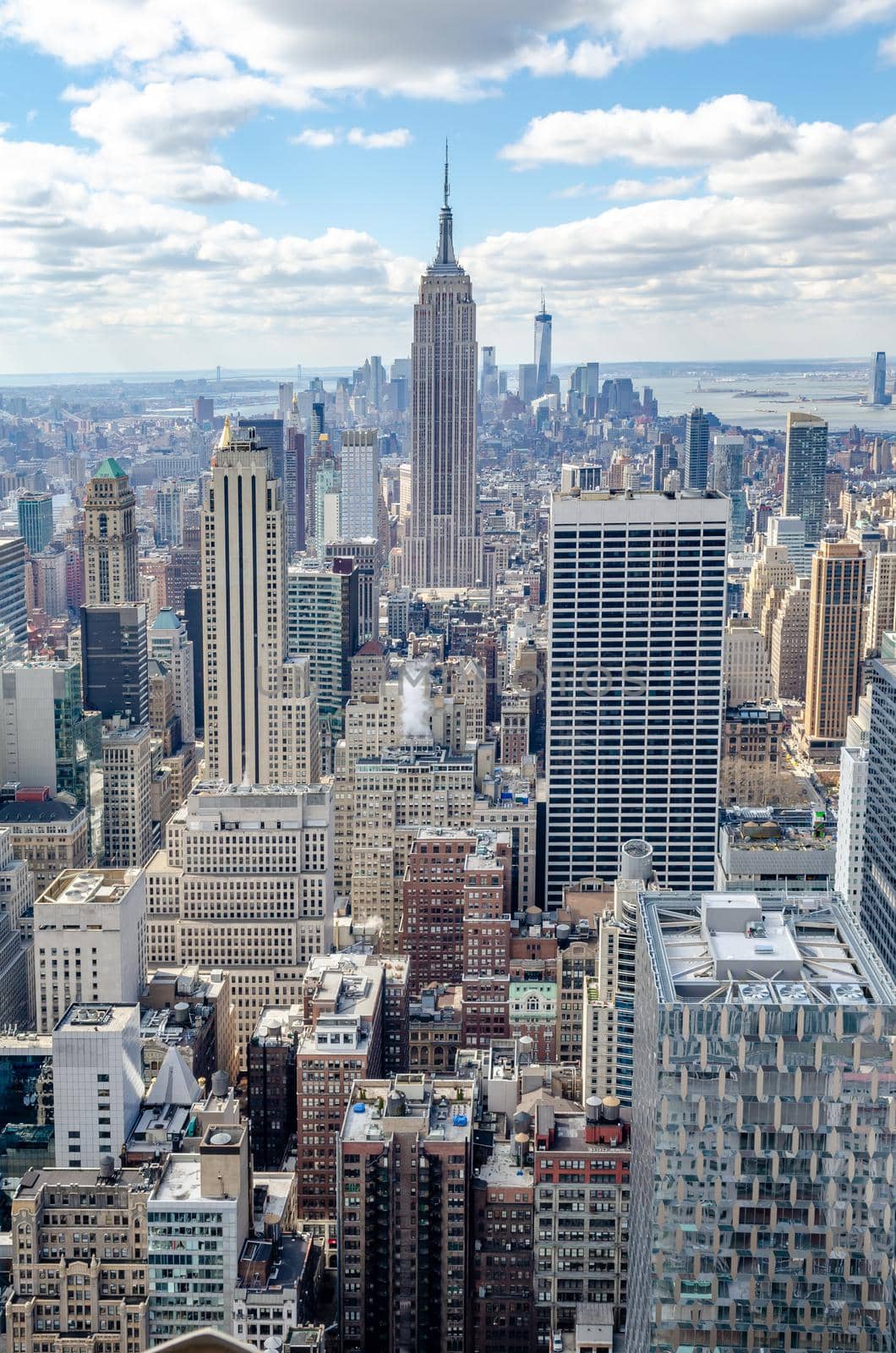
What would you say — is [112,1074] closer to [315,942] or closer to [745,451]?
[315,942]

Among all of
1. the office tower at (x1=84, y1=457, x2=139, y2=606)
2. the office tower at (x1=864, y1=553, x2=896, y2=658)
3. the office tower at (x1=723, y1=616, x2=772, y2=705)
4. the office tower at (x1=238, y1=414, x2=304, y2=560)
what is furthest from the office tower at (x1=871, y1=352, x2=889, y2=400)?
the office tower at (x1=84, y1=457, x2=139, y2=606)

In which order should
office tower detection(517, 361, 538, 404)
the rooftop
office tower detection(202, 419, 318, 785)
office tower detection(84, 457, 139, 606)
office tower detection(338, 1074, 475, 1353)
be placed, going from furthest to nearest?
1. office tower detection(517, 361, 538, 404)
2. office tower detection(84, 457, 139, 606)
3. office tower detection(202, 419, 318, 785)
4. the rooftop
5. office tower detection(338, 1074, 475, 1353)

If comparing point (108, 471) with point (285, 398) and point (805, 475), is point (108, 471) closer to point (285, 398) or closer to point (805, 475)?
point (805, 475)

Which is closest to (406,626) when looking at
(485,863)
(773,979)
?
(485,863)

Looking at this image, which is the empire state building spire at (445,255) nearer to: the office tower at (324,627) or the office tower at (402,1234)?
the office tower at (324,627)

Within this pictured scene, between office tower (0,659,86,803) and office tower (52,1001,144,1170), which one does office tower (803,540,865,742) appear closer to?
office tower (0,659,86,803)

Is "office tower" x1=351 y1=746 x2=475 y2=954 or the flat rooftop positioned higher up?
the flat rooftop

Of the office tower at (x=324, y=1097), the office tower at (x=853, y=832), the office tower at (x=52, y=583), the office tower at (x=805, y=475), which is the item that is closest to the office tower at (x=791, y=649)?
the office tower at (x=805, y=475)
